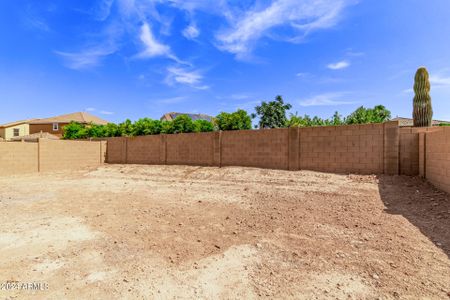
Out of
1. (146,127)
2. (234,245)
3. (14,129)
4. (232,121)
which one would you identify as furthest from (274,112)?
(14,129)

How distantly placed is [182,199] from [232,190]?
1927 millimetres

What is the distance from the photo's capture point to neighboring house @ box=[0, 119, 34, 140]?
3359 cm

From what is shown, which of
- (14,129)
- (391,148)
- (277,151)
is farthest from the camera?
A: (14,129)

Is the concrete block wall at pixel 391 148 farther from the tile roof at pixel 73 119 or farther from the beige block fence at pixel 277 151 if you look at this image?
the tile roof at pixel 73 119

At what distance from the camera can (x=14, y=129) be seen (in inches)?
1350

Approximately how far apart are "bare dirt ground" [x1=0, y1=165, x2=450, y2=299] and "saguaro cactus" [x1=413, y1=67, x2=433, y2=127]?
5265 mm

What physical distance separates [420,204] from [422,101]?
23.6 ft

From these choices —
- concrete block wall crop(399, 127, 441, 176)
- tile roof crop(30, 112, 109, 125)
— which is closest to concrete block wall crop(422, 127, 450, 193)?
concrete block wall crop(399, 127, 441, 176)

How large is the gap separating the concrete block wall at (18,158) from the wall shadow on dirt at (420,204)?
16811 millimetres

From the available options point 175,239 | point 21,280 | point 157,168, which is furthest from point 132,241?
point 157,168

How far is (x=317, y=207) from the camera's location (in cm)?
582

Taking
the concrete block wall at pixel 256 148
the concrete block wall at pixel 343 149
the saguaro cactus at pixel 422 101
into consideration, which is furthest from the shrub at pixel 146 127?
the saguaro cactus at pixel 422 101

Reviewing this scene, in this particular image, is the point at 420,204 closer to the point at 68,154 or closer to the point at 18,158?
the point at 18,158

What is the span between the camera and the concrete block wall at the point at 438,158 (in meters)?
6.09
